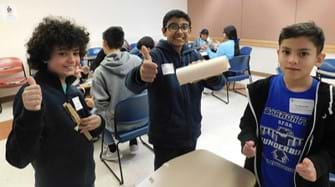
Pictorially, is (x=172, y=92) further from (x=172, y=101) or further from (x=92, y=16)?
(x=92, y=16)

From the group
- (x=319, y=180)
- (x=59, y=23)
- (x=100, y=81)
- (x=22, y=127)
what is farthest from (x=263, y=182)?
(x=100, y=81)

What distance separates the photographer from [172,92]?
4.74 feet

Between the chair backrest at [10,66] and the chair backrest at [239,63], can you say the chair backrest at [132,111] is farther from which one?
the chair backrest at [10,66]

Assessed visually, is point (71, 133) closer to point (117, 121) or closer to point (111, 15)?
point (117, 121)

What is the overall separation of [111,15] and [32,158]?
5300 millimetres

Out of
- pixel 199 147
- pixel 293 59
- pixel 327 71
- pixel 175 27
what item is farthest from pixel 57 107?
pixel 327 71

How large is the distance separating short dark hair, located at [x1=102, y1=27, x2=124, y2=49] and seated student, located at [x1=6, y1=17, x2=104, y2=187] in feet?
4.27

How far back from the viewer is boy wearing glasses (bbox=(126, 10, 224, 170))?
1.45 metres

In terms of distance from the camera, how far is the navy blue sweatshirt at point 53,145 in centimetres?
96

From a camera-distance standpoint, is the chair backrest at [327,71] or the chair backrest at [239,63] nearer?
the chair backrest at [327,71]

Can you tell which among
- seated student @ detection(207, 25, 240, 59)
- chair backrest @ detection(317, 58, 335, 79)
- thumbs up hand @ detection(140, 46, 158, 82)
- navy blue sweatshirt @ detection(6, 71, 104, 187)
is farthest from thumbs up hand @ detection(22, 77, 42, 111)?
chair backrest @ detection(317, 58, 335, 79)

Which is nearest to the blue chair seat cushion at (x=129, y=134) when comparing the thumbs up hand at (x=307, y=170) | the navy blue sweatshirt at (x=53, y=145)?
the navy blue sweatshirt at (x=53, y=145)

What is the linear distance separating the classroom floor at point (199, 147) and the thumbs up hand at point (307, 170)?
1.66 metres

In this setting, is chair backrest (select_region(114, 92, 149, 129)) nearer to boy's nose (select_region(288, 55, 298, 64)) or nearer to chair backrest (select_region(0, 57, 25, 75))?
boy's nose (select_region(288, 55, 298, 64))
